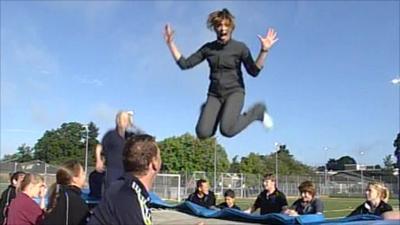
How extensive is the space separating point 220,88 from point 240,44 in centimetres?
42

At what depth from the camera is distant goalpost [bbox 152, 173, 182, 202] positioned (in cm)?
3291

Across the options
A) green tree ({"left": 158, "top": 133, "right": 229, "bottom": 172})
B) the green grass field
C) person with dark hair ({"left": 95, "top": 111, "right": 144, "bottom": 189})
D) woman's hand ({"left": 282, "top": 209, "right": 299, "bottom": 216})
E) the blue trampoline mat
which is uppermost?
green tree ({"left": 158, "top": 133, "right": 229, "bottom": 172})

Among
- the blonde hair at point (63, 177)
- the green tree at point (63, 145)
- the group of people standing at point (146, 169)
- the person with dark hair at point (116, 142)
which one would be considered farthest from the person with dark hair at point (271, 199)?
the green tree at point (63, 145)

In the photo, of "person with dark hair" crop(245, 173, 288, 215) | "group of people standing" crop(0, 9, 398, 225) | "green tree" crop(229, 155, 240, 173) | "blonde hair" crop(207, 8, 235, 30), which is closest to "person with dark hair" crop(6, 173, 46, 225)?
"group of people standing" crop(0, 9, 398, 225)

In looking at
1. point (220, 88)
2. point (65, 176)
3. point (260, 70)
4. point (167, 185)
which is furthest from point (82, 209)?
point (167, 185)

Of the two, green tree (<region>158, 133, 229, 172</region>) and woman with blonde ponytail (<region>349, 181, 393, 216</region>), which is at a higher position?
green tree (<region>158, 133, 229, 172</region>)

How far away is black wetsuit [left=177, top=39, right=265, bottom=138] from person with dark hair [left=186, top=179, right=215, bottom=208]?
4311 mm

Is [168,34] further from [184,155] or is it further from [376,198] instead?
[184,155]

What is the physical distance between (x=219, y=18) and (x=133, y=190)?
2239mm

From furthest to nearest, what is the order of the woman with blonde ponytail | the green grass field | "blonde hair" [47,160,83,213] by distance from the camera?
1. the green grass field
2. the woman with blonde ponytail
3. "blonde hair" [47,160,83,213]

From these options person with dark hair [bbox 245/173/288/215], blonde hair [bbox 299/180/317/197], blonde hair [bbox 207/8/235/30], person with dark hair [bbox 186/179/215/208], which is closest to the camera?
blonde hair [bbox 207/8/235/30]

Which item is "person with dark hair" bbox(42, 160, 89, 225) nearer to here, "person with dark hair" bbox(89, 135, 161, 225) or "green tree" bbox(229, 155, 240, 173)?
"person with dark hair" bbox(89, 135, 161, 225)

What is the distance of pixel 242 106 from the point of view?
4.59m

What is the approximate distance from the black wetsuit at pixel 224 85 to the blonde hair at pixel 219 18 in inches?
7.6
